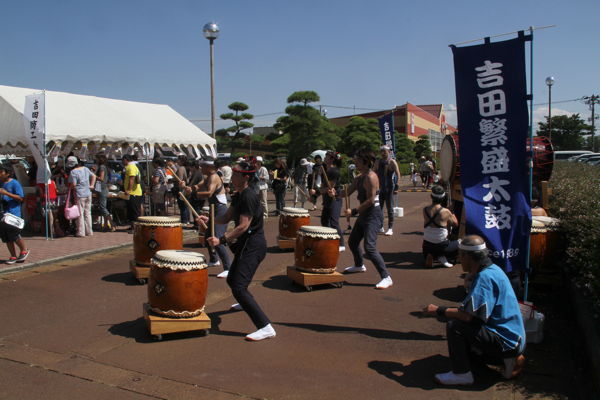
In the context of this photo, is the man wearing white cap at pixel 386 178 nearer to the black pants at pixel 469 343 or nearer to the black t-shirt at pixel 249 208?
the black t-shirt at pixel 249 208

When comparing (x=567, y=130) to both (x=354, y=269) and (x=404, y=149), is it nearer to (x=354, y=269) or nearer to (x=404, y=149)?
(x=404, y=149)

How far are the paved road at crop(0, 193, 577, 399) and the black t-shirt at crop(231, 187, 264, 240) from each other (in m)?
1.12

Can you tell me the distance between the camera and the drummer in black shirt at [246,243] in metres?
5.02

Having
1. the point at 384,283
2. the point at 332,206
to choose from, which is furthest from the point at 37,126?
the point at 384,283

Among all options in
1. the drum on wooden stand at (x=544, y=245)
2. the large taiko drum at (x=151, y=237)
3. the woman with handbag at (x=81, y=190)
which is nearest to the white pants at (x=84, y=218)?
the woman with handbag at (x=81, y=190)

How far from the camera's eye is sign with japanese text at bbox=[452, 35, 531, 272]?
5105 mm

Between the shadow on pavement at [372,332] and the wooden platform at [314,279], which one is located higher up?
the wooden platform at [314,279]

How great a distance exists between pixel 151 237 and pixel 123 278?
41.4 inches

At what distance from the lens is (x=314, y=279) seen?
6.86m

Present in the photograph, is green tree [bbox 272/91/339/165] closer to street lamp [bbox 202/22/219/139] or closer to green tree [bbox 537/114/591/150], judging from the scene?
street lamp [bbox 202/22/219/139]

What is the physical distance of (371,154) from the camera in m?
6.95

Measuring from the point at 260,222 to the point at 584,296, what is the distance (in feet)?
12.0

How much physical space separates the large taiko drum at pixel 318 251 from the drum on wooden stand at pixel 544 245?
8.49ft

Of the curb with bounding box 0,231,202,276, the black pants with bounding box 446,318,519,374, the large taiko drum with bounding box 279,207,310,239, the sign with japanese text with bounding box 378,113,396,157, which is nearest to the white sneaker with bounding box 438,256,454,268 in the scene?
the large taiko drum with bounding box 279,207,310,239
